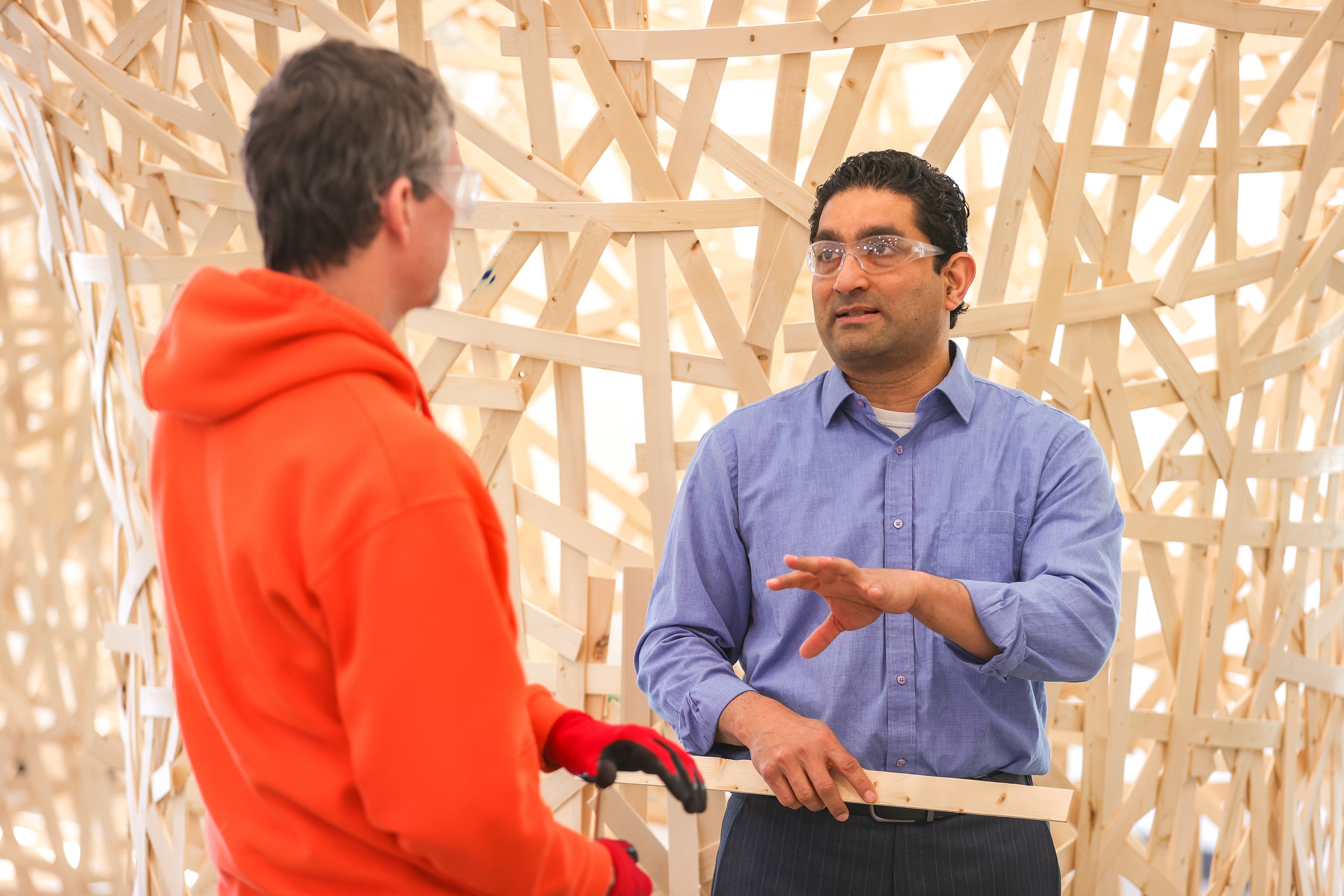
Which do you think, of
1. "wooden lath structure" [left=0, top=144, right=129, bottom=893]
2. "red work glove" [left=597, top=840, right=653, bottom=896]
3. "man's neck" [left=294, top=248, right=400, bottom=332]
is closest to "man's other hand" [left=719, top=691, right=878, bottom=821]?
"red work glove" [left=597, top=840, right=653, bottom=896]

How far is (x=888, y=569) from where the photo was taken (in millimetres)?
1193

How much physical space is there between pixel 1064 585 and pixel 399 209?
37.9 inches

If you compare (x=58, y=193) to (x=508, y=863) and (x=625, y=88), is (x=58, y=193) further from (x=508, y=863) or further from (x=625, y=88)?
(x=508, y=863)

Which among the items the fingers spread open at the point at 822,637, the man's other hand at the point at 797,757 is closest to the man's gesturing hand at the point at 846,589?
the fingers spread open at the point at 822,637

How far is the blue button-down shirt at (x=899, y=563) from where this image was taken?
4.36 ft

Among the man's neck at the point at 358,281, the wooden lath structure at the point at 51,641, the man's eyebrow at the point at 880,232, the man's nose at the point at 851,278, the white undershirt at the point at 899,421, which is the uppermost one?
the man's eyebrow at the point at 880,232

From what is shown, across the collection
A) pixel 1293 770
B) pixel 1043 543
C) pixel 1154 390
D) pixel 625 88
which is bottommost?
pixel 1293 770

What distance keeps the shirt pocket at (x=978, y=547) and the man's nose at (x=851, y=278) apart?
0.36 meters

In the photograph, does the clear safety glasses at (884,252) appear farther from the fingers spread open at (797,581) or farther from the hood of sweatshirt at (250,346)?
the hood of sweatshirt at (250,346)

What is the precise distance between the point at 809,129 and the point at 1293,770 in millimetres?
2663

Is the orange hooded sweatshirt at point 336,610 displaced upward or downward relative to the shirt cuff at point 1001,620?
upward

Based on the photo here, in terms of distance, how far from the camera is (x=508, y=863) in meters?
0.73

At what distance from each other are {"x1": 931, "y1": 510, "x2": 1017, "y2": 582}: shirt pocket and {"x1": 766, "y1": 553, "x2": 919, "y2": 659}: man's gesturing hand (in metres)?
0.17

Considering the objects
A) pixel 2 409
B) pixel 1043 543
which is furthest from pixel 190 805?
pixel 1043 543
